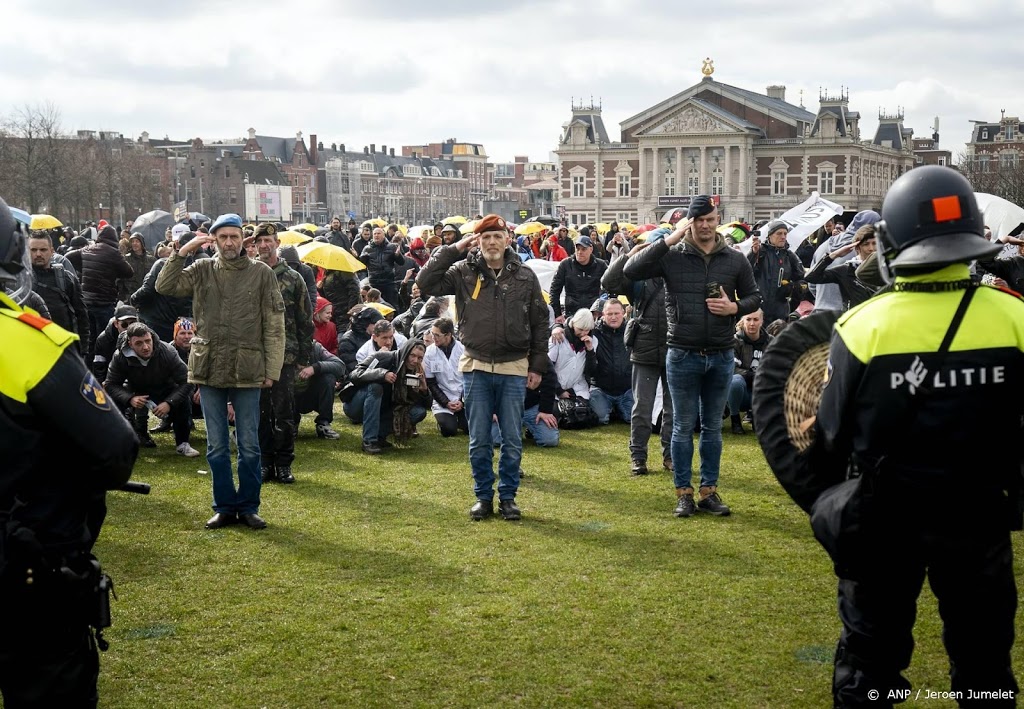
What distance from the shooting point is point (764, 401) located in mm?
3729

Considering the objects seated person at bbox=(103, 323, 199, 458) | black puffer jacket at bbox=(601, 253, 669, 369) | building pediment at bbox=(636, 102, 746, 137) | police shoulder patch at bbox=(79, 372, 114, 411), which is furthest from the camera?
building pediment at bbox=(636, 102, 746, 137)

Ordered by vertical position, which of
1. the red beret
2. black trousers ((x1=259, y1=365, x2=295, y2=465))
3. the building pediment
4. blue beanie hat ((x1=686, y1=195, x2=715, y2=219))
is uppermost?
the building pediment

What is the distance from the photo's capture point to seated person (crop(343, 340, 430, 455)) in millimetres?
10094

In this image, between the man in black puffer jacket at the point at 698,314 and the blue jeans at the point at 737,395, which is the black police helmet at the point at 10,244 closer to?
the man in black puffer jacket at the point at 698,314

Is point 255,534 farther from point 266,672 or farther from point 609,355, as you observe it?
point 609,355

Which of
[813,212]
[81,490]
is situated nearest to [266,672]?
[81,490]

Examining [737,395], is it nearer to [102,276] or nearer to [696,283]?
[696,283]

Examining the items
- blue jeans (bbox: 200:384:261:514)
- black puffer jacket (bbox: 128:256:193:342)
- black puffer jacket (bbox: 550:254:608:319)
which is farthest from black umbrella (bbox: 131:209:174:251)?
blue jeans (bbox: 200:384:261:514)

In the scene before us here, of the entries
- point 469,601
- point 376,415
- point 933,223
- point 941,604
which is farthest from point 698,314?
point 941,604

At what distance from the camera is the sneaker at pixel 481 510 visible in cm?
752

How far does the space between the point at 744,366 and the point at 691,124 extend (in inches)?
3236

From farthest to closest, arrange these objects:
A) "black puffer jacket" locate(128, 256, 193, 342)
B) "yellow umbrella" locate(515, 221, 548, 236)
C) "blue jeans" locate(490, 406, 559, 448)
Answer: "yellow umbrella" locate(515, 221, 548, 236), "black puffer jacket" locate(128, 256, 193, 342), "blue jeans" locate(490, 406, 559, 448)

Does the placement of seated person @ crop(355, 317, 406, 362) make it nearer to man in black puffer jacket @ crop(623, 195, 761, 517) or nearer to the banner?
man in black puffer jacket @ crop(623, 195, 761, 517)

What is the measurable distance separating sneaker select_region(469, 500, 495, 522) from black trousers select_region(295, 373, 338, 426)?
11.5 ft
